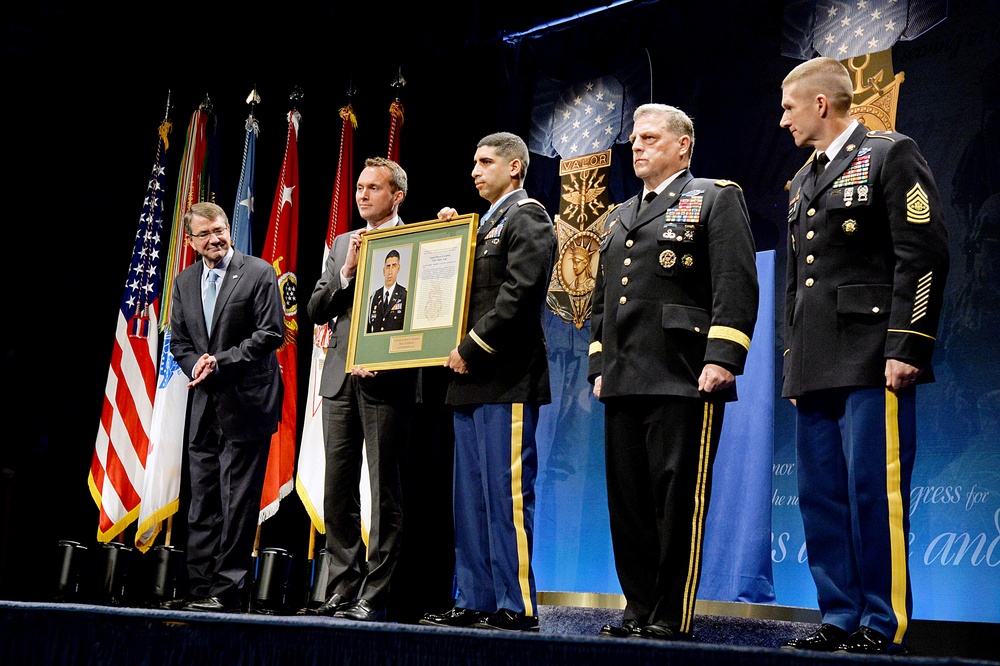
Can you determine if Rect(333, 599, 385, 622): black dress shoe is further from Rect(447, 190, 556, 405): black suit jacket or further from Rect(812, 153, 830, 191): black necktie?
Rect(812, 153, 830, 191): black necktie

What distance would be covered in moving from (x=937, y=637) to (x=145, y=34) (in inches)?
195

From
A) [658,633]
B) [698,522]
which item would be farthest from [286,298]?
[658,633]

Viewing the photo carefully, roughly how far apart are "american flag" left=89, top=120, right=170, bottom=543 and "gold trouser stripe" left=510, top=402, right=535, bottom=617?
9.60ft

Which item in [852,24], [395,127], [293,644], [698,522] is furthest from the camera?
[395,127]

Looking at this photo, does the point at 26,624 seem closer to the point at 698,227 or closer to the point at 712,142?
the point at 698,227

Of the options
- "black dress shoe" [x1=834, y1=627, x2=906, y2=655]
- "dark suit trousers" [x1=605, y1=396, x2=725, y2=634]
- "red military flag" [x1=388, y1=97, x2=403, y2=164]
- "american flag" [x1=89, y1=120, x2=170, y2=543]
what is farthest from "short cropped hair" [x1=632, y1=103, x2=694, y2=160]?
"american flag" [x1=89, y1=120, x2=170, y2=543]

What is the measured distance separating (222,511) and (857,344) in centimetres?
264

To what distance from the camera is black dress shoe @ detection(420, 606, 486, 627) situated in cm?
312

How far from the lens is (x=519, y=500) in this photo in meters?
3.15

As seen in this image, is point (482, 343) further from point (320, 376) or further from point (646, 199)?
point (320, 376)

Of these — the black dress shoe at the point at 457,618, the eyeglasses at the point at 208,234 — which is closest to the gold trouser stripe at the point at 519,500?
the black dress shoe at the point at 457,618

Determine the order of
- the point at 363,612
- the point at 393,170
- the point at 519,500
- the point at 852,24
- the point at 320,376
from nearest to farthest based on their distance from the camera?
the point at 519,500
the point at 363,612
the point at 393,170
the point at 852,24
the point at 320,376

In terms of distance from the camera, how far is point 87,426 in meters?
5.61

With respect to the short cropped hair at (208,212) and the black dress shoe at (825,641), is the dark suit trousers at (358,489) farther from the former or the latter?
the black dress shoe at (825,641)
